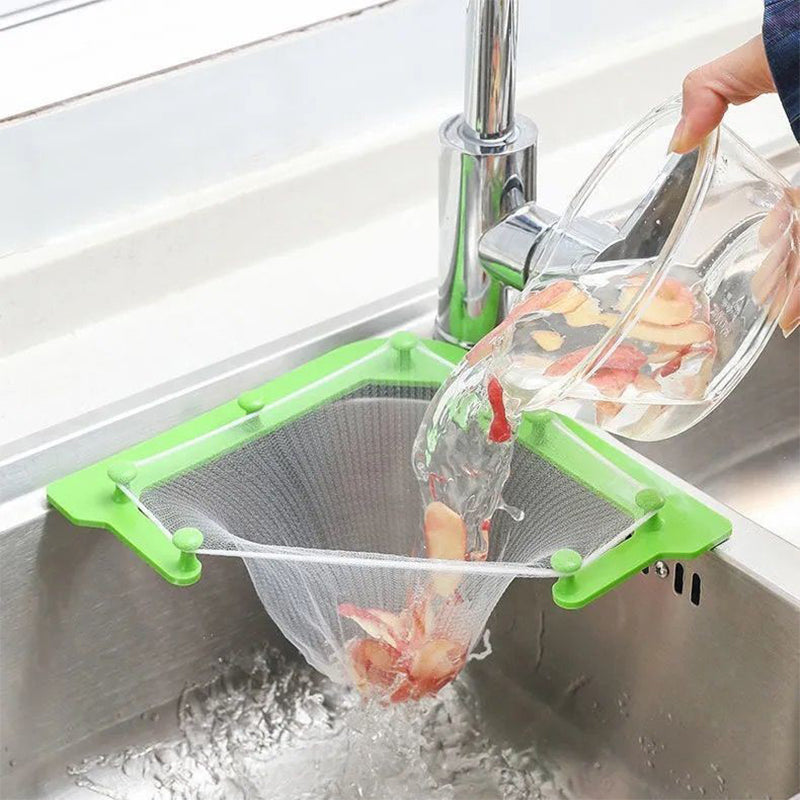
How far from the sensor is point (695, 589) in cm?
96

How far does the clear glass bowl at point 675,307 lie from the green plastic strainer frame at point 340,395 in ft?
0.26

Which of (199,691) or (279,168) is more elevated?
(279,168)

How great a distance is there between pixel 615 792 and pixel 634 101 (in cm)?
67

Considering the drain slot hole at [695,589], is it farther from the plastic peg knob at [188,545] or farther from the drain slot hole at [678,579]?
the plastic peg knob at [188,545]

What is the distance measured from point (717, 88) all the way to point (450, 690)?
1.71 feet

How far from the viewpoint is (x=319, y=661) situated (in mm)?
965

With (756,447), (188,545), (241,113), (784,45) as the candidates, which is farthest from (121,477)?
(756,447)

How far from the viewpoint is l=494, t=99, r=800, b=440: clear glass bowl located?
799 mm

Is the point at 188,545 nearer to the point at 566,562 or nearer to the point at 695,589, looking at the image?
the point at 566,562

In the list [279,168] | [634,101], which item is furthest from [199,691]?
[634,101]

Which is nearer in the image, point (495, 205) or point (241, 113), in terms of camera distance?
point (495, 205)

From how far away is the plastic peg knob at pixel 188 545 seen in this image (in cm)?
88

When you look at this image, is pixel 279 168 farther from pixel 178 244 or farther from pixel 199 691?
pixel 199 691

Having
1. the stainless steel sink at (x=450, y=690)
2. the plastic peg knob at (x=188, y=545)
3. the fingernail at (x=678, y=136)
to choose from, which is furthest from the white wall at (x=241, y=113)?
the fingernail at (x=678, y=136)
